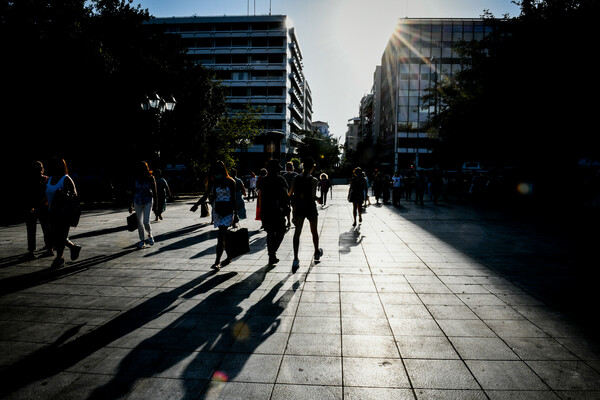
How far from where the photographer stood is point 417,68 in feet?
163

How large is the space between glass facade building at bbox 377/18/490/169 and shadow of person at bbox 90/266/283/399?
47.0 m

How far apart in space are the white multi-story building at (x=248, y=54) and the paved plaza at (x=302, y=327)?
50212 millimetres

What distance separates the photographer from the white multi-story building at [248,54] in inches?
2195

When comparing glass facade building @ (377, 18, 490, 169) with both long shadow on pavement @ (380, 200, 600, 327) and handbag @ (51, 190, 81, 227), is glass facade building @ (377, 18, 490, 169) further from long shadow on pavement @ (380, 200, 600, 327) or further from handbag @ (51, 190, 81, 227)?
handbag @ (51, 190, 81, 227)

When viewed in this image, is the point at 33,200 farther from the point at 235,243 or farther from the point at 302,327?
the point at 302,327

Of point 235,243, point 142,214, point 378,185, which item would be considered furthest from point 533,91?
point 142,214

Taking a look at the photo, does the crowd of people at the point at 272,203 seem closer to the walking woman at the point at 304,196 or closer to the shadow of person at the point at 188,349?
the walking woman at the point at 304,196

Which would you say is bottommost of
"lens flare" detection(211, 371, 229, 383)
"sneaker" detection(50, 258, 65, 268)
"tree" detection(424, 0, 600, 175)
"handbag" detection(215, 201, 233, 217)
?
"lens flare" detection(211, 371, 229, 383)

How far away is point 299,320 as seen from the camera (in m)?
3.82

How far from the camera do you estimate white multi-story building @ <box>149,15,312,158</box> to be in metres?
55.8

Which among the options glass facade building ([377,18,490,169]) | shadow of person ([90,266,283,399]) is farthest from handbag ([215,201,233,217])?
glass facade building ([377,18,490,169])

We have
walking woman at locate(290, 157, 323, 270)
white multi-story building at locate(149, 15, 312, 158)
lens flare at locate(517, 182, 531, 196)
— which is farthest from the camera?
white multi-story building at locate(149, 15, 312, 158)

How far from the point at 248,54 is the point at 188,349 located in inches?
2327

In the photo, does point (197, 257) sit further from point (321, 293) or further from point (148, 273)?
point (321, 293)
